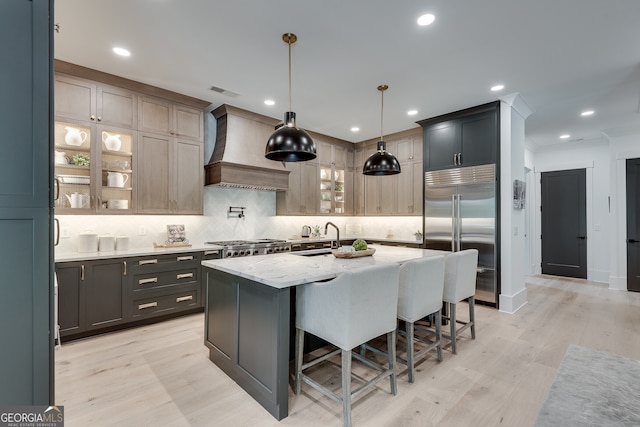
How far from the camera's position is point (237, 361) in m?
2.38

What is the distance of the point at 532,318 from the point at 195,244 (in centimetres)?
481

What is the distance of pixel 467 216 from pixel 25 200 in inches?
192

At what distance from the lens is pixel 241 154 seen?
4.60 metres

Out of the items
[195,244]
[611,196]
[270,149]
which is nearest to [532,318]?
[611,196]

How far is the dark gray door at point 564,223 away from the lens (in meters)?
6.43

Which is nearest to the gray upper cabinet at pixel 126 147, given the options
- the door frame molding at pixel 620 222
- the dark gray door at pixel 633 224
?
the door frame molding at pixel 620 222

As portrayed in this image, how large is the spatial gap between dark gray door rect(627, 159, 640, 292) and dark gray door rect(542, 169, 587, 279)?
2.88 feet

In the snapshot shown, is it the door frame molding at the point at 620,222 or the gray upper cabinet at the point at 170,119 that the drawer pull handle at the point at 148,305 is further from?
the door frame molding at the point at 620,222

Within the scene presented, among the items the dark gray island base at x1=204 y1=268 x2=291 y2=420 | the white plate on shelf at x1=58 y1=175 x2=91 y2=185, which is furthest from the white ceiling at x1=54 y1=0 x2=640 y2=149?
the dark gray island base at x1=204 y1=268 x2=291 y2=420

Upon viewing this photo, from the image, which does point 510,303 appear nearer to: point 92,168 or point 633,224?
point 633,224

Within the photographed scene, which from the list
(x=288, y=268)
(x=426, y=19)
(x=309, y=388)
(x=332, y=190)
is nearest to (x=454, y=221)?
(x=332, y=190)

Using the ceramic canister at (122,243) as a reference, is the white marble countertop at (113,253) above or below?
below

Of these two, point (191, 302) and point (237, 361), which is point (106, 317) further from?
point (237, 361)

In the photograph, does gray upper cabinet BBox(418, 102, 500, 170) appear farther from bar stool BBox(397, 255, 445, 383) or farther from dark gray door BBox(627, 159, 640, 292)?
dark gray door BBox(627, 159, 640, 292)
